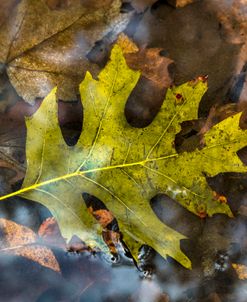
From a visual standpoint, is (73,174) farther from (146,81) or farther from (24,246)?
(146,81)

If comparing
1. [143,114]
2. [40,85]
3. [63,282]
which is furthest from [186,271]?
[40,85]

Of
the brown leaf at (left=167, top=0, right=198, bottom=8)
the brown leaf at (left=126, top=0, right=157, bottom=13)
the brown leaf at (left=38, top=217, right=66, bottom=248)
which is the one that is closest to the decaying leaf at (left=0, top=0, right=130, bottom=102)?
the brown leaf at (left=126, top=0, right=157, bottom=13)

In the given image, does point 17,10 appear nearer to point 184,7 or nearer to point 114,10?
point 114,10

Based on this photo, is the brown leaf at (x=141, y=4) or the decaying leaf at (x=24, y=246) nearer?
the decaying leaf at (x=24, y=246)

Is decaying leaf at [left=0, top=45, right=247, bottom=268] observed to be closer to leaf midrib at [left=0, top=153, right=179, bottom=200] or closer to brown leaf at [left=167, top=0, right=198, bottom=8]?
leaf midrib at [left=0, top=153, right=179, bottom=200]

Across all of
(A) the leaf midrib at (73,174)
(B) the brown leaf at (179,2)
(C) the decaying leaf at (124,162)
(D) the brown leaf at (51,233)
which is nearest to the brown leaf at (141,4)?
(B) the brown leaf at (179,2)

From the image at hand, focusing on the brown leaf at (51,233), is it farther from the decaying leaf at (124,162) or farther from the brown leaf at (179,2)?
the brown leaf at (179,2)

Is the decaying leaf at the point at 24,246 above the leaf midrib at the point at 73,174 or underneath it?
underneath
